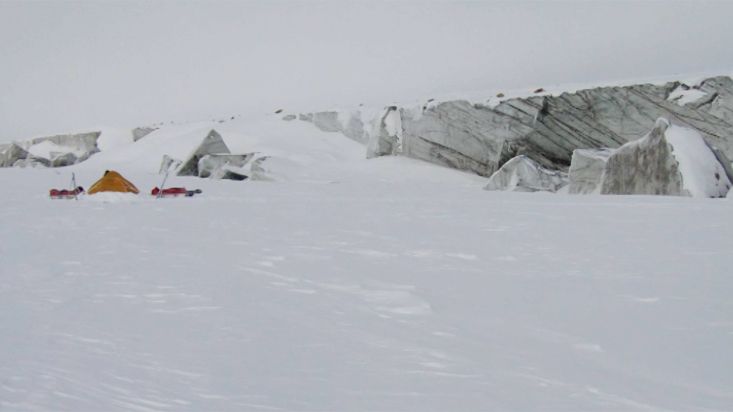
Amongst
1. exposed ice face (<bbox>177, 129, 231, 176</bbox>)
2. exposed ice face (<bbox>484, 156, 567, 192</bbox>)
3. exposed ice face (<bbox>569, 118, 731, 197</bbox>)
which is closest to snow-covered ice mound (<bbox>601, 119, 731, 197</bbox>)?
exposed ice face (<bbox>569, 118, 731, 197</bbox>)

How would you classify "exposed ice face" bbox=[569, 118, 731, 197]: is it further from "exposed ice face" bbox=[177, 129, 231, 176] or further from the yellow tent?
"exposed ice face" bbox=[177, 129, 231, 176]

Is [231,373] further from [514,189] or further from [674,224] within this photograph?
[514,189]

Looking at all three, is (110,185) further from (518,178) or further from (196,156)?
(196,156)

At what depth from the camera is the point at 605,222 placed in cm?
668

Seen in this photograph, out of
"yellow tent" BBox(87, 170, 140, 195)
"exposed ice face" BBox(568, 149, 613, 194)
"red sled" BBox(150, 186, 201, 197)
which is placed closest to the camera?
"yellow tent" BBox(87, 170, 140, 195)

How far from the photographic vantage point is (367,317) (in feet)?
9.53

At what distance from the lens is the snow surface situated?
1933 millimetres

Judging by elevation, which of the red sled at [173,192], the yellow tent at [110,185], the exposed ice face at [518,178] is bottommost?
the red sled at [173,192]

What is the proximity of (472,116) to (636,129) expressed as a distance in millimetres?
5500

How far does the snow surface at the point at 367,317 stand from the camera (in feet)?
6.34

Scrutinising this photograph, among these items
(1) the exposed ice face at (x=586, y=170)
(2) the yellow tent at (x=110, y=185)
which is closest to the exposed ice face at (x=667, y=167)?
(1) the exposed ice face at (x=586, y=170)

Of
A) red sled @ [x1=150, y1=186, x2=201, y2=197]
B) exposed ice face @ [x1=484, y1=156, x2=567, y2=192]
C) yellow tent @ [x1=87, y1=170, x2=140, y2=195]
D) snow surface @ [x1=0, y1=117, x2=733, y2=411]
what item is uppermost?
exposed ice face @ [x1=484, y1=156, x2=567, y2=192]

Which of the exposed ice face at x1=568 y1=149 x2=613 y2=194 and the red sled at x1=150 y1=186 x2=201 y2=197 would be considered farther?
the exposed ice face at x1=568 y1=149 x2=613 y2=194

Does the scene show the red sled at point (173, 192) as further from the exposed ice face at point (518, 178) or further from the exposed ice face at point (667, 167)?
the exposed ice face at point (667, 167)
